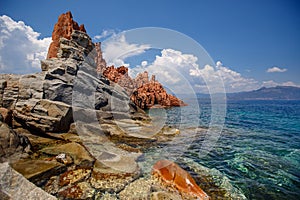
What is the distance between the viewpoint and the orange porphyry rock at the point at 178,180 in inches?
291

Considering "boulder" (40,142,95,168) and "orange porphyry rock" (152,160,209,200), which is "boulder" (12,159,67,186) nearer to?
"boulder" (40,142,95,168)

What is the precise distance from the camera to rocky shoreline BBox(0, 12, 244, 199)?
270 inches

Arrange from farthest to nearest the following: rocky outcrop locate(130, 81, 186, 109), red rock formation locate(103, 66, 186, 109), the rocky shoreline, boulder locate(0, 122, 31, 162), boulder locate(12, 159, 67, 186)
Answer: rocky outcrop locate(130, 81, 186, 109) → red rock formation locate(103, 66, 186, 109) → boulder locate(0, 122, 31, 162) → the rocky shoreline → boulder locate(12, 159, 67, 186)

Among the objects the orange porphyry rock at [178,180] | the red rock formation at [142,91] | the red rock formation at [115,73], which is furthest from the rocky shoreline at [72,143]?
the red rock formation at [115,73]

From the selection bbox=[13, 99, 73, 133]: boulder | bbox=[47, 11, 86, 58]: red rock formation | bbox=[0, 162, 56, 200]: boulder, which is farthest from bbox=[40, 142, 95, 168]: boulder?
bbox=[47, 11, 86, 58]: red rock formation

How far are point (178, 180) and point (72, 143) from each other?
7.04 m

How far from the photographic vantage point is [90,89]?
20.8 m

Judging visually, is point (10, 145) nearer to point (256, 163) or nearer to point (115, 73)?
point (256, 163)

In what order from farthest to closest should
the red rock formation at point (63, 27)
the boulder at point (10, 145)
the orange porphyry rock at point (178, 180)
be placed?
the red rock formation at point (63, 27), the boulder at point (10, 145), the orange porphyry rock at point (178, 180)

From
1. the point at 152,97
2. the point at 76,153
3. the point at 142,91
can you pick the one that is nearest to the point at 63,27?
the point at 76,153

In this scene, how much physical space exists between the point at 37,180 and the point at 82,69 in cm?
1777

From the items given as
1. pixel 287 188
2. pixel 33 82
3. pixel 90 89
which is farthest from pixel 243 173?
pixel 33 82

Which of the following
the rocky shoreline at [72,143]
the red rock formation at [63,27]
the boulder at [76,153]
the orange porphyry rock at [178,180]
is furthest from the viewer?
the red rock formation at [63,27]

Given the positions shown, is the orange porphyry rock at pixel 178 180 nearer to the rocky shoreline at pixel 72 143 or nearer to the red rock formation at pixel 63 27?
the rocky shoreline at pixel 72 143
